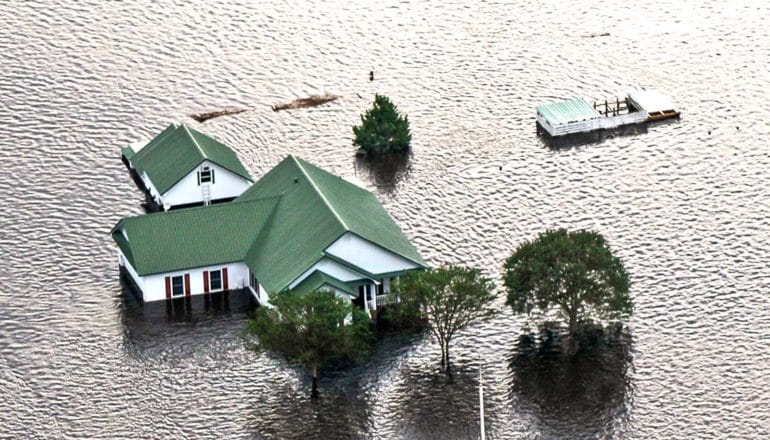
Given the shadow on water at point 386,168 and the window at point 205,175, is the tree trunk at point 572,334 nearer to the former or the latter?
the shadow on water at point 386,168

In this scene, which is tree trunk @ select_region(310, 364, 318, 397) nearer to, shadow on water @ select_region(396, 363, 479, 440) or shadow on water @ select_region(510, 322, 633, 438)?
shadow on water @ select_region(396, 363, 479, 440)

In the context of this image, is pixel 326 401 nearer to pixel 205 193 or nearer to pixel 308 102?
pixel 205 193

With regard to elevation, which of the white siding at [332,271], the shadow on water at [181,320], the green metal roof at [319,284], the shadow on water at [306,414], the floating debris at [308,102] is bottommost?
the shadow on water at [306,414]

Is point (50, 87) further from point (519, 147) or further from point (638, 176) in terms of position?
point (638, 176)

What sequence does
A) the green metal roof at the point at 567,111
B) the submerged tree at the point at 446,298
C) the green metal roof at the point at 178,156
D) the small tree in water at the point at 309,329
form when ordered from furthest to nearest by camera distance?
the green metal roof at the point at 567,111
the green metal roof at the point at 178,156
the submerged tree at the point at 446,298
the small tree in water at the point at 309,329

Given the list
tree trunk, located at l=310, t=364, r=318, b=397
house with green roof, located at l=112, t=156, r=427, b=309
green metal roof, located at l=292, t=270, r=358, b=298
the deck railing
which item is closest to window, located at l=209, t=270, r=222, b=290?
house with green roof, located at l=112, t=156, r=427, b=309

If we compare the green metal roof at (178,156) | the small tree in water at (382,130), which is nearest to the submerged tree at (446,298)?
the green metal roof at (178,156)
